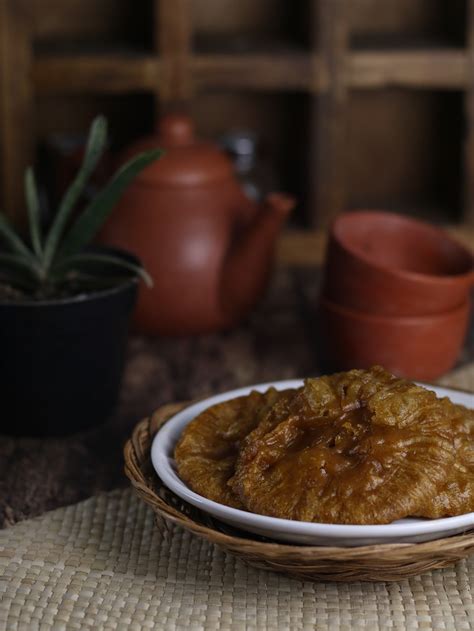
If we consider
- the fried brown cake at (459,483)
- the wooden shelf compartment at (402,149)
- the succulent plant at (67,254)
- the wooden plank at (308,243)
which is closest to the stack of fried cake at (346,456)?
the fried brown cake at (459,483)

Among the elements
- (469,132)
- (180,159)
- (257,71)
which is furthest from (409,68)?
(180,159)

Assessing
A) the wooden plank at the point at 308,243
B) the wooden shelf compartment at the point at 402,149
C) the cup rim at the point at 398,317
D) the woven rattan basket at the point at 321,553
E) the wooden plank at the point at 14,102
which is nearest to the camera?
the woven rattan basket at the point at 321,553

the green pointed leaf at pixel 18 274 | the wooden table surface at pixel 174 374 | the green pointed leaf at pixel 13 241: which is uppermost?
the green pointed leaf at pixel 13 241

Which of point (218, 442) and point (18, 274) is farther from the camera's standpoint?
point (18, 274)

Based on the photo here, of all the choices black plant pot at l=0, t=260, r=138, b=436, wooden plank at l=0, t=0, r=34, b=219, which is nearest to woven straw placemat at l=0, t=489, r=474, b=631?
black plant pot at l=0, t=260, r=138, b=436

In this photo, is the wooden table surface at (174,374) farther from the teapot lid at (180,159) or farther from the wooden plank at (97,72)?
the wooden plank at (97,72)

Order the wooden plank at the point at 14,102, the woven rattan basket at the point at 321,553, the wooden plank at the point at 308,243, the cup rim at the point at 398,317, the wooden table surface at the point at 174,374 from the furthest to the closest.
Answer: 1. the wooden plank at the point at 308,243
2. the wooden plank at the point at 14,102
3. the cup rim at the point at 398,317
4. the wooden table surface at the point at 174,374
5. the woven rattan basket at the point at 321,553

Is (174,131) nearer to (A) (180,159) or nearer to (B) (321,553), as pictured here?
(A) (180,159)

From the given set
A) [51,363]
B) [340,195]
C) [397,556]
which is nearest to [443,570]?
[397,556]
